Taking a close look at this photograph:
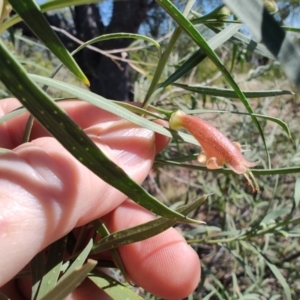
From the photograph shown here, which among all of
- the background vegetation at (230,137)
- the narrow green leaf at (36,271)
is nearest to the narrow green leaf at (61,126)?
the background vegetation at (230,137)

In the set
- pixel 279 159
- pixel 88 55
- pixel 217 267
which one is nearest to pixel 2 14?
pixel 217 267

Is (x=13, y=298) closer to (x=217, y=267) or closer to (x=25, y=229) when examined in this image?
(x=25, y=229)

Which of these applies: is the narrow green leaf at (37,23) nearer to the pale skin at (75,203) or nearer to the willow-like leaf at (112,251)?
the pale skin at (75,203)

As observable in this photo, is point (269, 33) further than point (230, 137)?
No

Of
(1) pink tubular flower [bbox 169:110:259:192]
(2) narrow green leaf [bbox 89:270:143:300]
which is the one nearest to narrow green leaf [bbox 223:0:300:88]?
(1) pink tubular flower [bbox 169:110:259:192]

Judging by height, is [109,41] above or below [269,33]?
below

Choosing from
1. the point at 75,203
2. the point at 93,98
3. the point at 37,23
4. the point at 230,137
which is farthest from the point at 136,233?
the point at 230,137

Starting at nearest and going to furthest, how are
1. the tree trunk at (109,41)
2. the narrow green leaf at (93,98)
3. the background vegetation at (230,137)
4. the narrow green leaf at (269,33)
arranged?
1. the narrow green leaf at (269,33)
2. the narrow green leaf at (93,98)
3. the background vegetation at (230,137)
4. the tree trunk at (109,41)

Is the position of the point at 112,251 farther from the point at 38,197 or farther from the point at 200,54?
the point at 200,54
